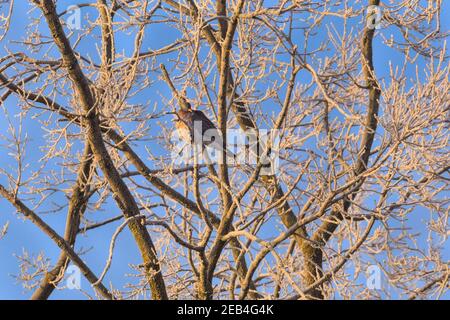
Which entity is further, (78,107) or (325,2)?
(78,107)

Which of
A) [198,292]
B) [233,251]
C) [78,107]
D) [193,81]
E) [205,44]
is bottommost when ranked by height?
[198,292]

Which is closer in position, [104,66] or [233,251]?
[104,66]

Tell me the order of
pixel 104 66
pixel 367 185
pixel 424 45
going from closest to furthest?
1. pixel 104 66
2. pixel 424 45
3. pixel 367 185

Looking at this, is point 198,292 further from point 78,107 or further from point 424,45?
point 424,45

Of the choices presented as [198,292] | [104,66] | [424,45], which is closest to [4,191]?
[104,66]

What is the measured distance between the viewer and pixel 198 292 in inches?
290
